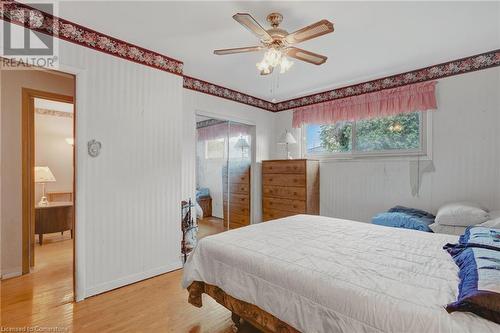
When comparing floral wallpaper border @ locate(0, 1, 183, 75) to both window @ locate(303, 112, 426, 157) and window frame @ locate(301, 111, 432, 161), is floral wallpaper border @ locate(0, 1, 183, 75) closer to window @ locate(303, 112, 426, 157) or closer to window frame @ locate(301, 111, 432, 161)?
window @ locate(303, 112, 426, 157)

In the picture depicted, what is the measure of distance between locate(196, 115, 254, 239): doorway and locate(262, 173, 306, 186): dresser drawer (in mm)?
349

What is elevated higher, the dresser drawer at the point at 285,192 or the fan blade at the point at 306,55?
the fan blade at the point at 306,55

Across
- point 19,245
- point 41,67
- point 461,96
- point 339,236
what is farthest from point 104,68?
point 461,96

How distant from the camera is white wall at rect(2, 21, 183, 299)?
233 cm

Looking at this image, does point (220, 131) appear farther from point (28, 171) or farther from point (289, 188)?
point (28, 171)

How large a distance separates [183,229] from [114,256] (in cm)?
89

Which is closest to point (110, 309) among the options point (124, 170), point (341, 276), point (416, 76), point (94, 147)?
point (124, 170)

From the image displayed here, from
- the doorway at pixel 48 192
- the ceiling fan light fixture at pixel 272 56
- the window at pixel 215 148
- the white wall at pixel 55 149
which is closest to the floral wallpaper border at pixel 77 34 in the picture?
the doorway at pixel 48 192

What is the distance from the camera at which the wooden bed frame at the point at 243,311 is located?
4.51 feet

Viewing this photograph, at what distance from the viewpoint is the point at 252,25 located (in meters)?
1.73

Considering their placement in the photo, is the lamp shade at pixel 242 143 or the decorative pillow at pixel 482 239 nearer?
the decorative pillow at pixel 482 239

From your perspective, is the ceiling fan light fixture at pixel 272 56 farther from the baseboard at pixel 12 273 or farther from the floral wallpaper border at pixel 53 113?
the floral wallpaper border at pixel 53 113

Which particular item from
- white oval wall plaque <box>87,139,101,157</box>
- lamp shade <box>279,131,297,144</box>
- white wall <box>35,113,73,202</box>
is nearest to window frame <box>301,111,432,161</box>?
lamp shade <box>279,131,297,144</box>

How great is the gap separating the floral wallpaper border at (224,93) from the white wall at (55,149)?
350 cm
